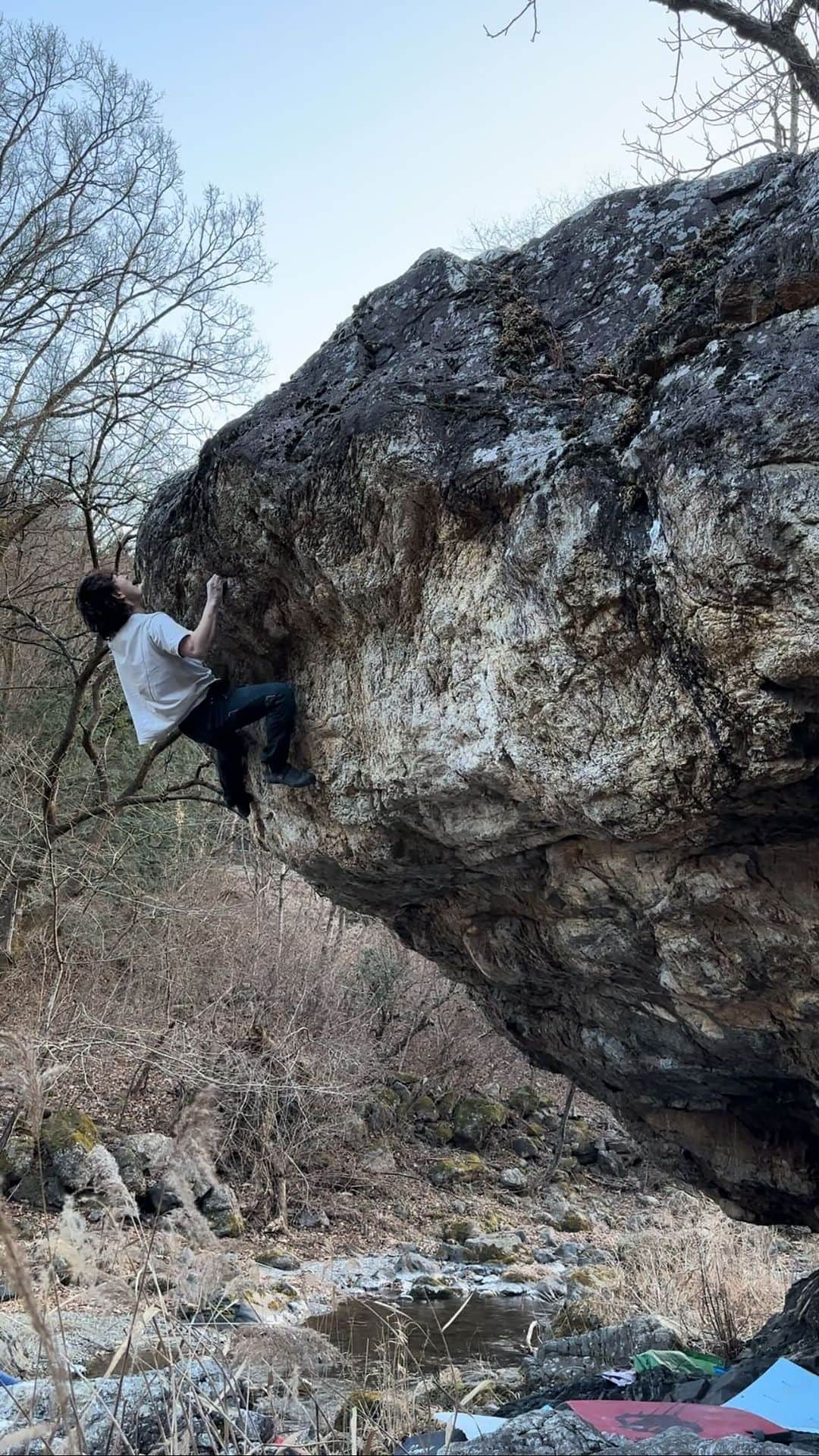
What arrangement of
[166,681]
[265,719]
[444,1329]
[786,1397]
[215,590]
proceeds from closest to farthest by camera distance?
[786,1397]
[215,590]
[166,681]
[265,719]
[444,1329]

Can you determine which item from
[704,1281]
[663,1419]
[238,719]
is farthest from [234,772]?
[704,1281]

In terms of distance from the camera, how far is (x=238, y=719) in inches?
184

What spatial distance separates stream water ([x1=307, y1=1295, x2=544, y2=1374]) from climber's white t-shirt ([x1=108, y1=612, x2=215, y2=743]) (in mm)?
4205

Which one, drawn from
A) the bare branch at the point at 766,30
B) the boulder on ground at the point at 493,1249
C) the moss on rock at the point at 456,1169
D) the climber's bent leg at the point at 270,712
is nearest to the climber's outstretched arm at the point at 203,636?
the climber's bent leg at the point at 270,712

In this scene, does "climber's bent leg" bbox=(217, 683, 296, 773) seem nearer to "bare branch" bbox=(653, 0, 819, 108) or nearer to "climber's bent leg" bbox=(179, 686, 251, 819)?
"climber's bent leg" bbox=(179, 686, 251, 819)

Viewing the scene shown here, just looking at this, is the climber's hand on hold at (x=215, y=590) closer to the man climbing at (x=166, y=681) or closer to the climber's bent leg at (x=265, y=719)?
the man climbing at (x=166, y=681)

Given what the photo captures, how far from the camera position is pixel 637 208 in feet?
13.9

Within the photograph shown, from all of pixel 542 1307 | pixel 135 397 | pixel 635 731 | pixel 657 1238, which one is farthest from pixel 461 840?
pixel 135 397

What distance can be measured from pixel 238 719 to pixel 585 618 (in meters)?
1.66

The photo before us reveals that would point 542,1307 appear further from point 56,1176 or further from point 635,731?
point 635,731

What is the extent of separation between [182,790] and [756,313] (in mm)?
8741

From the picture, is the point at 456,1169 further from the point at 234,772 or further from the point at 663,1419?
the point at 663,1419

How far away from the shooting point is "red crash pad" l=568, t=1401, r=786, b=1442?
3660 mm

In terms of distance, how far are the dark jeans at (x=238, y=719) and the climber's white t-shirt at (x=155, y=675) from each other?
113 mm
